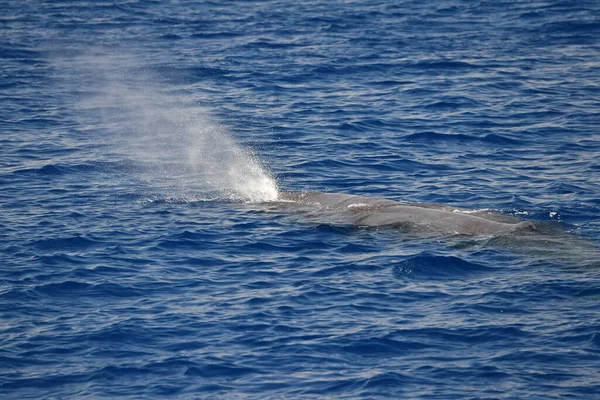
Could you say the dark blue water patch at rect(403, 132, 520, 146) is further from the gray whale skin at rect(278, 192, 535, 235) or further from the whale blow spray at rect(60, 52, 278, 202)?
the gray whale skin at rect(278, 192, 535, 235)

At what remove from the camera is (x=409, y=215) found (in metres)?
20.4

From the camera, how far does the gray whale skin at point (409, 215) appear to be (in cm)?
1948

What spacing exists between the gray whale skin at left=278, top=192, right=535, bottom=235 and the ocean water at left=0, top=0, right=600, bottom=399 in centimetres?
45

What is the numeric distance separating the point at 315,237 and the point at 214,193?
4.59 meters

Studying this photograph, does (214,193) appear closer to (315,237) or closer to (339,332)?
(315,237)

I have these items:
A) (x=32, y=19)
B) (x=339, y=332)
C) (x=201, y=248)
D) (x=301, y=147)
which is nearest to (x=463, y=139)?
(x=301, y=147)

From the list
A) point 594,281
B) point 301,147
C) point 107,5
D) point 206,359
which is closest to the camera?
point 206,359

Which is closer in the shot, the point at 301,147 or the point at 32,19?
the point at 301,147

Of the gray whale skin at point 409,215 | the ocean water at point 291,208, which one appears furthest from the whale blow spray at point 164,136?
the gray whale skin at point 409,215

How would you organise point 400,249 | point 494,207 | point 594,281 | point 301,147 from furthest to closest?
point 301,147 → point 494,207 → point 400,249 → point 594,281

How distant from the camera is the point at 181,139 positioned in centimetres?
2911

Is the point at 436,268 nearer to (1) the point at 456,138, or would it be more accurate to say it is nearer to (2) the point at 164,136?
(1) the point at 456,138

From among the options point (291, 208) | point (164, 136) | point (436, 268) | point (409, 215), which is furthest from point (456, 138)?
point (436, 268)

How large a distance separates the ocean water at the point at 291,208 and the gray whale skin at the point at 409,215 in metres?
0.45
